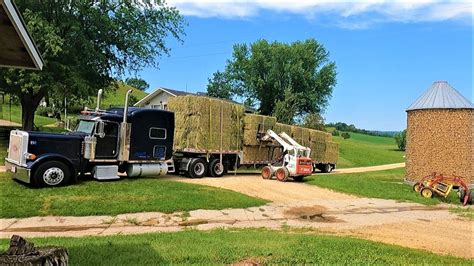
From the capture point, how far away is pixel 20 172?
43.0 ft

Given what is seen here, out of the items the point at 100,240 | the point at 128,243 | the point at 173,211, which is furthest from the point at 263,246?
the point at 173,211

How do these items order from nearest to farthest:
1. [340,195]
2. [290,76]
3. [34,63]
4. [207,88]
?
A: [34,63], [340,195], [290,76], [207,88]

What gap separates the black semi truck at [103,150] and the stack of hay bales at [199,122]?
1.87ft

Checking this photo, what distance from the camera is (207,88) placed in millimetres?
65500

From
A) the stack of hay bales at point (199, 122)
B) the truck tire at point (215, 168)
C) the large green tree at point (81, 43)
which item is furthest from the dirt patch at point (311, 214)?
the large green tree at point (81, 43)

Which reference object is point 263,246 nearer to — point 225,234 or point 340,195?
point 225,234

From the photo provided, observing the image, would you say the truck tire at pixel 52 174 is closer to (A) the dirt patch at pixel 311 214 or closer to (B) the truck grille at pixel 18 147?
(B) the truck grille at pixel 18 147

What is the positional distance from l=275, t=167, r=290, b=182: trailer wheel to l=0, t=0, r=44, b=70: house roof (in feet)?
49.0

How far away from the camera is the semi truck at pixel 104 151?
13.2 meters

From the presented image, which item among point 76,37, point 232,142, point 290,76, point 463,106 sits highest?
point 290,76

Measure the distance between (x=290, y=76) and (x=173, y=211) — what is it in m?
49.2

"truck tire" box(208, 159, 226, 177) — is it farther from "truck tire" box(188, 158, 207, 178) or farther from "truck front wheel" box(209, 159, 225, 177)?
"truck tire" box(188, 158, 207, 178)

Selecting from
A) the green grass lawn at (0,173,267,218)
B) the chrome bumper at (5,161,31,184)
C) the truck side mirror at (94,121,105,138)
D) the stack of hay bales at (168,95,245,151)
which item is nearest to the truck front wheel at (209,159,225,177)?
the stack of hay bales at (168,95,245,151)

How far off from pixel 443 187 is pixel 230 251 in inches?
524
